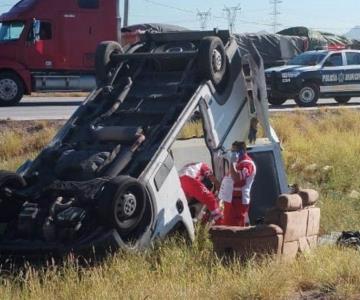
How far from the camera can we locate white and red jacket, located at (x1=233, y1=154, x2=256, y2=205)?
8.27 meters

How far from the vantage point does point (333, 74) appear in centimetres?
2703

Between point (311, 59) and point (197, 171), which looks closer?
point (197, 171)

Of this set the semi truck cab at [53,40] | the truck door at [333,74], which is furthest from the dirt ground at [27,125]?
the truck door at [333,74]

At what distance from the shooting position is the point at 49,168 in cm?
828

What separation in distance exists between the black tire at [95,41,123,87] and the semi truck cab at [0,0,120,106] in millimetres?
17432

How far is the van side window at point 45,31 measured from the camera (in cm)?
2742

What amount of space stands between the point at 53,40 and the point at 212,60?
19.7m

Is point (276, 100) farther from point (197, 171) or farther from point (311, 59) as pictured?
point (197, 171)

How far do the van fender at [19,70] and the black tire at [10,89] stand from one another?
0.14 metres

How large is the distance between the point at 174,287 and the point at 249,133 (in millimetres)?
3780

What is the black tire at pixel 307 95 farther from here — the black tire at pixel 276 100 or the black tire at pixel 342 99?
the black tire at pixel 342 99

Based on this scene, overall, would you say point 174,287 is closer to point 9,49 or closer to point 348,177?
point 348,177

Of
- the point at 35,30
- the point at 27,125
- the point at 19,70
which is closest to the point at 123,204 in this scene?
the point at 27,125

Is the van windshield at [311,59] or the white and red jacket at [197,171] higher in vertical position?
the white and red jacket at [197,171]
